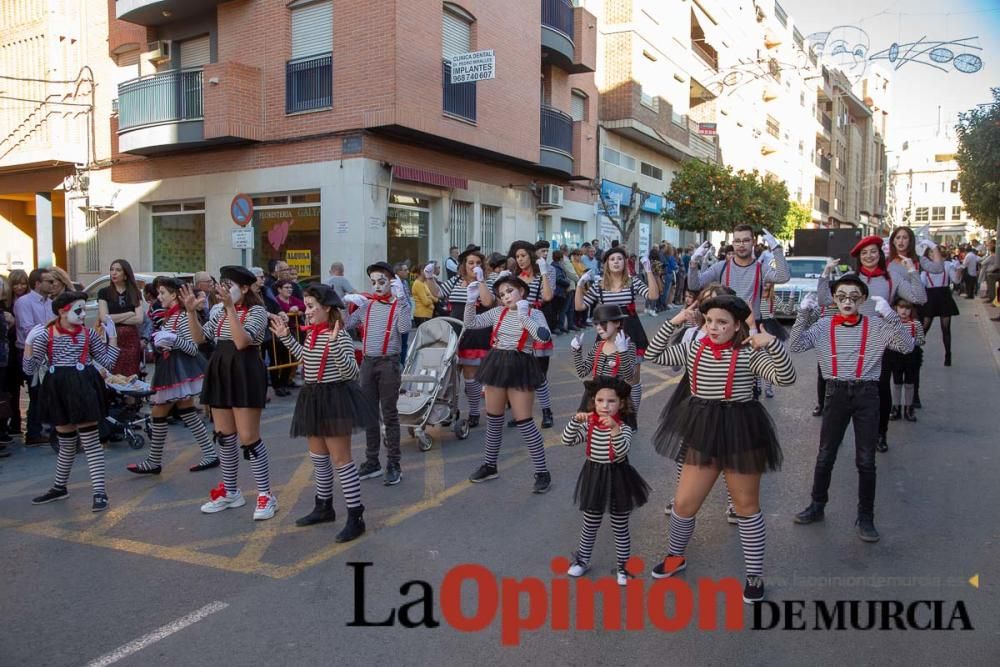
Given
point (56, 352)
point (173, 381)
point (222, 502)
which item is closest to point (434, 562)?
point (222, 502)

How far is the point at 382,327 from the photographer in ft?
22.4

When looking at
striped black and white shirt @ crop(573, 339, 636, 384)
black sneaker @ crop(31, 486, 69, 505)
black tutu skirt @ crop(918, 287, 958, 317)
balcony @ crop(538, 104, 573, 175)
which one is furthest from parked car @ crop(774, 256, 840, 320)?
black sneaker @ crop(31, 486, 69, 505)

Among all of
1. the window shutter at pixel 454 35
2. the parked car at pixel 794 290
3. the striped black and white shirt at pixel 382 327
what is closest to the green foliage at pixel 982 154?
the parked car at pixel 794 290

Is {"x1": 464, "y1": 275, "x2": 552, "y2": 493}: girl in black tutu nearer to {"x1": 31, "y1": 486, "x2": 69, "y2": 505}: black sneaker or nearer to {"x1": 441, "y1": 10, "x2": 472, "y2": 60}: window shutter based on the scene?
{"x1": 31, "y1": 486, "x2": 69, "y2": 505}: black sneaker

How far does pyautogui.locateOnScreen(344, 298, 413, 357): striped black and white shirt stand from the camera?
685 centimetres

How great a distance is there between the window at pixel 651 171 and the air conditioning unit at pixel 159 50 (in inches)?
728

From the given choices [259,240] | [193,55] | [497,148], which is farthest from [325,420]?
[193,55]

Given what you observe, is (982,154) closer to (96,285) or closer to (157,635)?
(96,285)

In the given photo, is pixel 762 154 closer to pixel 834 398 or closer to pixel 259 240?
pixel 259 240

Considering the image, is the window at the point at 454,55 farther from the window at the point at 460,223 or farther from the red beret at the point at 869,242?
the red beret at the point at 869,242

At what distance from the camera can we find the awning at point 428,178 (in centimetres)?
1780

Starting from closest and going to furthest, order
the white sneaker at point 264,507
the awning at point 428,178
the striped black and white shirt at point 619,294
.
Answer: the white sneaker at point 264,507
the striped black and white shirt at point 619,294
the awning at point 428,178

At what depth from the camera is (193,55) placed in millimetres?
19672

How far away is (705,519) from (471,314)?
280 cm
